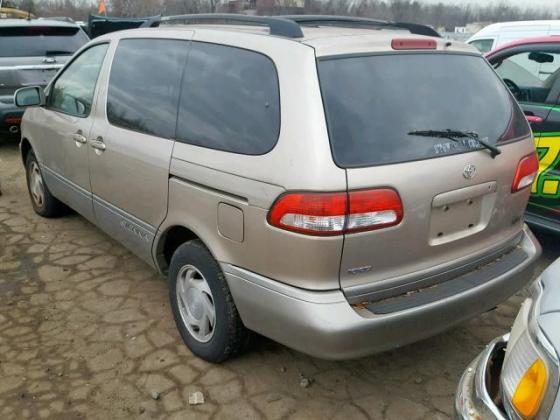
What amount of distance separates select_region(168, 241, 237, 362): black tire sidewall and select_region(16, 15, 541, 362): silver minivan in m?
0.01

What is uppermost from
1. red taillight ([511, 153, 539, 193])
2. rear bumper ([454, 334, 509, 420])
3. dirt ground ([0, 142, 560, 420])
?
red taillight ([511, 153, 539, 193])

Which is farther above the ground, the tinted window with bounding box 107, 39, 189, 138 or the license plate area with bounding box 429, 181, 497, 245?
the tinted window with bounding box 107, 39, 189, 138

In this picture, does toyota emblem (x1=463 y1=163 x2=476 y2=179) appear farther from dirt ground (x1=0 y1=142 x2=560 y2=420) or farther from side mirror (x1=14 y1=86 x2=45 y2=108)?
side mirror (x1=14 y1=86 x2=45 y2=108)

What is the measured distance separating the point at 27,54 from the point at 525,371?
7.84 m

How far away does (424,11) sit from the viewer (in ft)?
90.7

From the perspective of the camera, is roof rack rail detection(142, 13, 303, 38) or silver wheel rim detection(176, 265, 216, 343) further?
silver wheel rim detection(176, 265, 216, 343)

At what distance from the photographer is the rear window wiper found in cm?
238

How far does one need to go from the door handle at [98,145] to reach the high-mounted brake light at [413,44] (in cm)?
194

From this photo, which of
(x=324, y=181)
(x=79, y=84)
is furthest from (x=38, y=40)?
(x=324, y=181)

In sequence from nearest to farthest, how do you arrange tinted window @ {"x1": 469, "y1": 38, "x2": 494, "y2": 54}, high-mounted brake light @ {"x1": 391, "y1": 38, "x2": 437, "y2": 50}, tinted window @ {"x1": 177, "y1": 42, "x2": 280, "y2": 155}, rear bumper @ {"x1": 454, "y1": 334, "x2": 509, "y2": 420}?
rear bumper @ {"x1": 454, "y1": 334, "x2": 509, "y2": 420} → tinted window @ {"x1": 177, "y1": 42, "x2": 280, "y2": 155} → high-mounted brake light @ {"x1": 391, "y1": 38, "x2": 437, "y2": 50} → tinted window @ {"x1": 469, "y1": 38, "x2": 494, "y2": 54}

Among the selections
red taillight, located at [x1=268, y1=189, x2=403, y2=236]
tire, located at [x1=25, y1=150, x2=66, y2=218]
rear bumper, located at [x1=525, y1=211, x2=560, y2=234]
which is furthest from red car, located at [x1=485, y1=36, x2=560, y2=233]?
tire, located at [x1=25, y1=150, x2=66, y2=218]

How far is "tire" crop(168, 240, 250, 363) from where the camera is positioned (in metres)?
2.62

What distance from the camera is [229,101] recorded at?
2545 mm

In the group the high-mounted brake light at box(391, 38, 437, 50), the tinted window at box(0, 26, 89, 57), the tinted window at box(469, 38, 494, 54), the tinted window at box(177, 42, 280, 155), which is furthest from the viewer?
the tinted window at box(469, 38, 494, 54)
